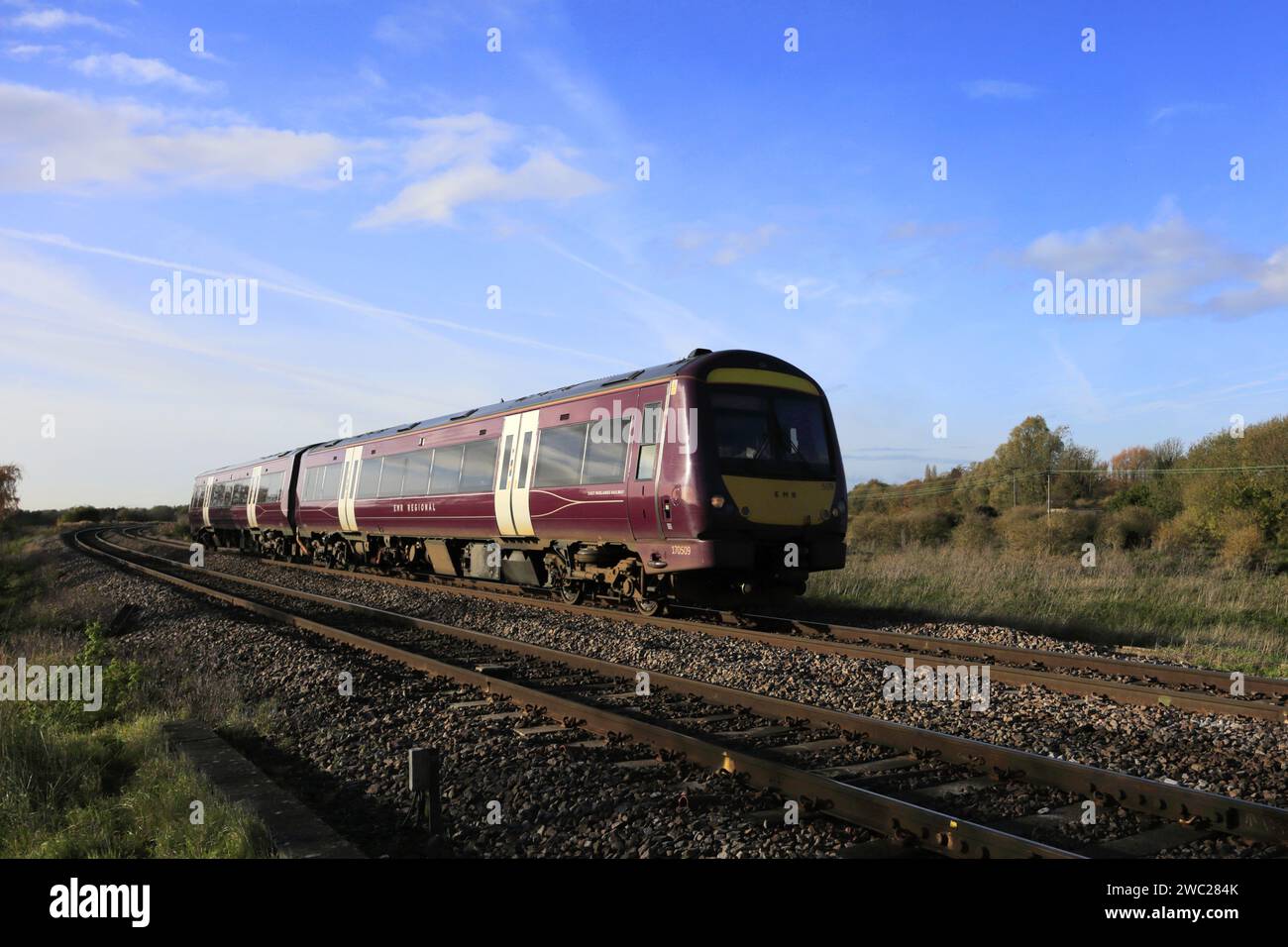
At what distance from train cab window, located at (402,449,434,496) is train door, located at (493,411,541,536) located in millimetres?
3277

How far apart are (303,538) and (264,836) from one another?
971 inches

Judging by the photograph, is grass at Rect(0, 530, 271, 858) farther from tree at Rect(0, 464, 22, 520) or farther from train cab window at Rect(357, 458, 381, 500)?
tree at Rect(0, 464, 22, 520)

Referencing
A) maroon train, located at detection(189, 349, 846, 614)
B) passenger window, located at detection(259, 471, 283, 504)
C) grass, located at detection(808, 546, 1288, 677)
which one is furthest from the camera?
passenger window, located at detection(259, 471, 283, 504)

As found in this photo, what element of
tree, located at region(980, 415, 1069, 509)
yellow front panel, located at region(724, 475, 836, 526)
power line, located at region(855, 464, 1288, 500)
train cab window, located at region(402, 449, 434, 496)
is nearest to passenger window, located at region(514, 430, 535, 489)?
train cab window, located at region(402, 449, 434, 496)

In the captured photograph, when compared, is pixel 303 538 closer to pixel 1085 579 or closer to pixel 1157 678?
pixel 1085 579

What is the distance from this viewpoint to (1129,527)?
111 ft

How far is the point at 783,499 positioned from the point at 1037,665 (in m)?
3.75

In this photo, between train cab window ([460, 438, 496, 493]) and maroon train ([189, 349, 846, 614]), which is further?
train cab window ([460, 438, 496, 493])

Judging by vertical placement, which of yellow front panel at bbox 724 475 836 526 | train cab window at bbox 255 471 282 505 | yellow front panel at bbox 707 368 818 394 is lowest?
yellow front panel at bbox 724 475 836 526

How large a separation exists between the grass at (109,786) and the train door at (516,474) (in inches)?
239

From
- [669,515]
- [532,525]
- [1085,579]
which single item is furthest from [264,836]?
[1085,579]

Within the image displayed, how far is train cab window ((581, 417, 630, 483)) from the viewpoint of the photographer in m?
12.2

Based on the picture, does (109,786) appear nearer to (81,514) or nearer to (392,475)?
(392,475)
